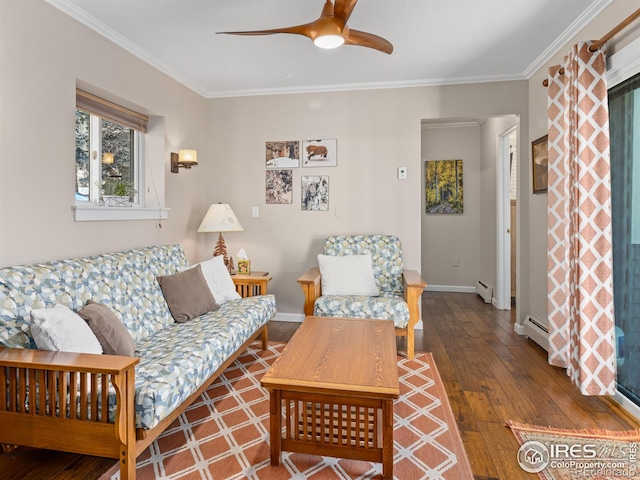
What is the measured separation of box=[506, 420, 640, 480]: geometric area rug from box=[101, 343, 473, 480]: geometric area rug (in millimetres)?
324

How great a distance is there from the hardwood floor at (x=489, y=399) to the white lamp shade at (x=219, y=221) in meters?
1.11

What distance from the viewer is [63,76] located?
236 centimetres

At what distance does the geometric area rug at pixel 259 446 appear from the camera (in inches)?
68.2

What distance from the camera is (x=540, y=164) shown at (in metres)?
3.37

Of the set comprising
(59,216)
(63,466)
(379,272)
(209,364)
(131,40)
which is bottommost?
(63,466)

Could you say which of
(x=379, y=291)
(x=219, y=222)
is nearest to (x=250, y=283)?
(x=219, y=222)

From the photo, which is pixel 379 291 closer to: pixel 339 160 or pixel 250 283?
pixel 250 283

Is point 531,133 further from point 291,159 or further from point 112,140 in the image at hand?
point 112,140

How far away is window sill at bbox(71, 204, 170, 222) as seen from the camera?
2.49m

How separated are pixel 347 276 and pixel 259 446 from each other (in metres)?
1.76

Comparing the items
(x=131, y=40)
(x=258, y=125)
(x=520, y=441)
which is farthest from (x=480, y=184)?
(x=131, y=40)

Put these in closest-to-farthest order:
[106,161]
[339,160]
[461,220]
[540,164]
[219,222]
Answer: [106,161]
[540,164]
[219,222]
[339,160]
[461,220]

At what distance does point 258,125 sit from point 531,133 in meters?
2.69

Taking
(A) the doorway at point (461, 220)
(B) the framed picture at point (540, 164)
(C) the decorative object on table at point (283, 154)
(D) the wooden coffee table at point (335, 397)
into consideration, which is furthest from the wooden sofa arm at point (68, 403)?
(A) the doorway at point (461, 220)
